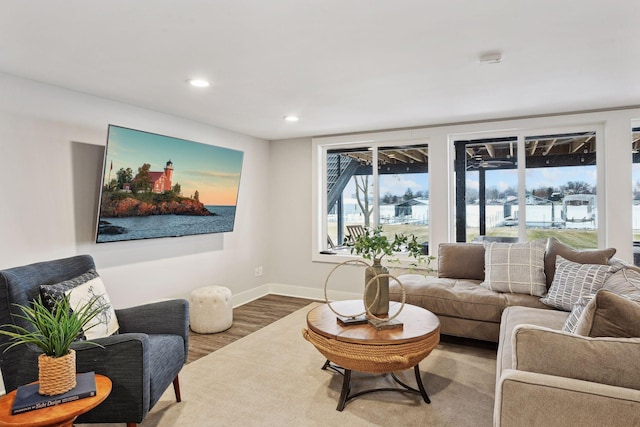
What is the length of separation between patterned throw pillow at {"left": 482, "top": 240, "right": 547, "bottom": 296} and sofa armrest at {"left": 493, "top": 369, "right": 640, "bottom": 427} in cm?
213

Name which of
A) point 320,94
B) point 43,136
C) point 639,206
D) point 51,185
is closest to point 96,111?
point 43,136

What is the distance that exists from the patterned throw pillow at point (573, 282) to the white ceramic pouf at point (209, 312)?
299 centimetres

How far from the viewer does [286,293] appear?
5586 mm

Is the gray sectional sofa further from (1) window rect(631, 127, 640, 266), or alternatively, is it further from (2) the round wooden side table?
(1) window rect(631, 127, 640, 266)

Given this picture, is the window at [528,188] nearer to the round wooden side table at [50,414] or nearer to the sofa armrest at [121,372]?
the sofa armrest at [121,372]

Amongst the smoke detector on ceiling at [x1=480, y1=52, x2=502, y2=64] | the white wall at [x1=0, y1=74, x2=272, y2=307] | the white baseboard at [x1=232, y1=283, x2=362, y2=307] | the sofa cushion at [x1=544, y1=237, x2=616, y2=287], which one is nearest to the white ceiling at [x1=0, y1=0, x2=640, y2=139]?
the smoke detector on ceiling at [x1=480, y1=52, x2=502, y2=64]

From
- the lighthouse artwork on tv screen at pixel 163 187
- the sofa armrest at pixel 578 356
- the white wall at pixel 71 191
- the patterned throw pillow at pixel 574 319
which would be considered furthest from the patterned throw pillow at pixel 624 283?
the white wall at pixel 71 191

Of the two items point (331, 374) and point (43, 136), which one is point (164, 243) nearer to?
point (43, 136)

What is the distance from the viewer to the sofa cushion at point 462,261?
390 cm

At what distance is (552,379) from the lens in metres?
1.42

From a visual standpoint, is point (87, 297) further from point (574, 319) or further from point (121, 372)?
point (574, 319)

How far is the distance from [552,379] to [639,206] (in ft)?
11.4

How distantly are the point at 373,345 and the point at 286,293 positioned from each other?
3461mm

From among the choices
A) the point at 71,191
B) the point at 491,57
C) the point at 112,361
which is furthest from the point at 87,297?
the point at 491,57
